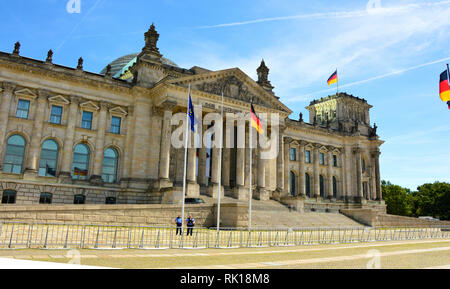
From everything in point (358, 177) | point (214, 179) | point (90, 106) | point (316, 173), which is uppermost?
point (90, 106)

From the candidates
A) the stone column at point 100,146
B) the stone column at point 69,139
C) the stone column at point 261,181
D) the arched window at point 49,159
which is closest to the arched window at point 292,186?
the stone column at point 261,181

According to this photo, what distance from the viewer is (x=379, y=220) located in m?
50.5

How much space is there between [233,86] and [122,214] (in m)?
25.4

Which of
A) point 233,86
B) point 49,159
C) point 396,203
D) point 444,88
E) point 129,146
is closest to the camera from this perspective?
point 444,88

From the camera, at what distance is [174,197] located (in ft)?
128

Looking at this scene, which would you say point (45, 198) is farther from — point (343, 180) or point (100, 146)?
point (343, 180)

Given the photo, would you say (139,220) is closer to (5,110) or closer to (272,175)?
(5,110)

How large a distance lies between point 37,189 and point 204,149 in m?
19.8

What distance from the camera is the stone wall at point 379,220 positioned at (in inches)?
1924

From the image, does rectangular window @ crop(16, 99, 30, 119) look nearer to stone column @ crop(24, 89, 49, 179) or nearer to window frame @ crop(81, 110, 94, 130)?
stone column @ crop(24, 89, 49, 179)

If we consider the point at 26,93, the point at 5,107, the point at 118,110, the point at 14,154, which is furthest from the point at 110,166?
the point at 5,107

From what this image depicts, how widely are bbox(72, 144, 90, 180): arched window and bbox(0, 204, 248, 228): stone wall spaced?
1407cm

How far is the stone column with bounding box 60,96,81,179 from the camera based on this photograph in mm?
41906

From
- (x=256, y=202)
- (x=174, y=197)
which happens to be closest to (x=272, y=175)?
(x=256, y=202)
